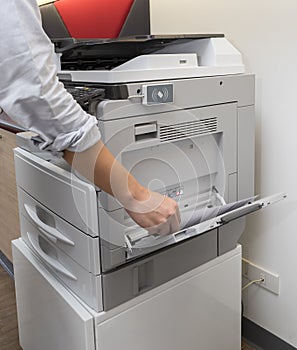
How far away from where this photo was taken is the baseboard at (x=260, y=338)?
1602 mm

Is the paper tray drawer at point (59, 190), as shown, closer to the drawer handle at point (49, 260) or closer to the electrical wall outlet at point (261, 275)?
the drawer handle at point (49, 260)

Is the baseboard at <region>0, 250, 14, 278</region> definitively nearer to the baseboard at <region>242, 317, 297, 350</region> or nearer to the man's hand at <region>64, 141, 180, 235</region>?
the baseboard at <region>242, 317, 297, 350</region>

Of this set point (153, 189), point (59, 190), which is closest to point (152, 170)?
point (153, 189)

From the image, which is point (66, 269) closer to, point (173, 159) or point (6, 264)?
point (173, 159)

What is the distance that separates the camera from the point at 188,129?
119cm

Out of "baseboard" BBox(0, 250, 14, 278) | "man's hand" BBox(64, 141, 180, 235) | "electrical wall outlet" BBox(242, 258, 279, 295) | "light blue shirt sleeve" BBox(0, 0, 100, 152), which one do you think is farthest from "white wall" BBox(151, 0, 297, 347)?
"baseboard" BBox(0, 250, 14, 278)

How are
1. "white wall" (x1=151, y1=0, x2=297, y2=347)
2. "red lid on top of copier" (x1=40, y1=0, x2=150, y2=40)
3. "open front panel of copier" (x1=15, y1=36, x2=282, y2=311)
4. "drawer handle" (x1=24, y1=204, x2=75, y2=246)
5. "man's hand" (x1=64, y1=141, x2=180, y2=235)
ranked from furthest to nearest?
1. "red lid on top of copier" (x1=40, y1=0, x2=150, y2=40)
2. "white wall" (x1=151, y1=0, x2=297, y2=347)
3. "drawer handle" (x1=24, y1=204, x2=75, y2=246)
4. "open front panel of copier" (x1=15, y1=36, x2=282, y2=311)
5. "man's hand" (x1=64, y1=141, x2=180, y2=235)

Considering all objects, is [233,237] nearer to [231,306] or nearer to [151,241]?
[231,306]

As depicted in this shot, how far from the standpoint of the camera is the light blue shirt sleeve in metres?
0.70

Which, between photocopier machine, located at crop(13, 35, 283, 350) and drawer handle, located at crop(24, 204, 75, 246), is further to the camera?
drawer handle, located at crop(24, 204, 75, 246)

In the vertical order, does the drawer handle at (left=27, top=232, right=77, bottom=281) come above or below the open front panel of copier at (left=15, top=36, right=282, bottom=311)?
below

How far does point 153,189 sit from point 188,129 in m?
0.19

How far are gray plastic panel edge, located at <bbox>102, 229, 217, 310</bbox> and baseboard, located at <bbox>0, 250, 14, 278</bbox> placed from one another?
1.24 metres

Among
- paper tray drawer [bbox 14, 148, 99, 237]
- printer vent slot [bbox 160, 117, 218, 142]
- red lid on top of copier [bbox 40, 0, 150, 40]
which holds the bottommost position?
paper tray drawer [bbox 14, 148, 99, 237]
